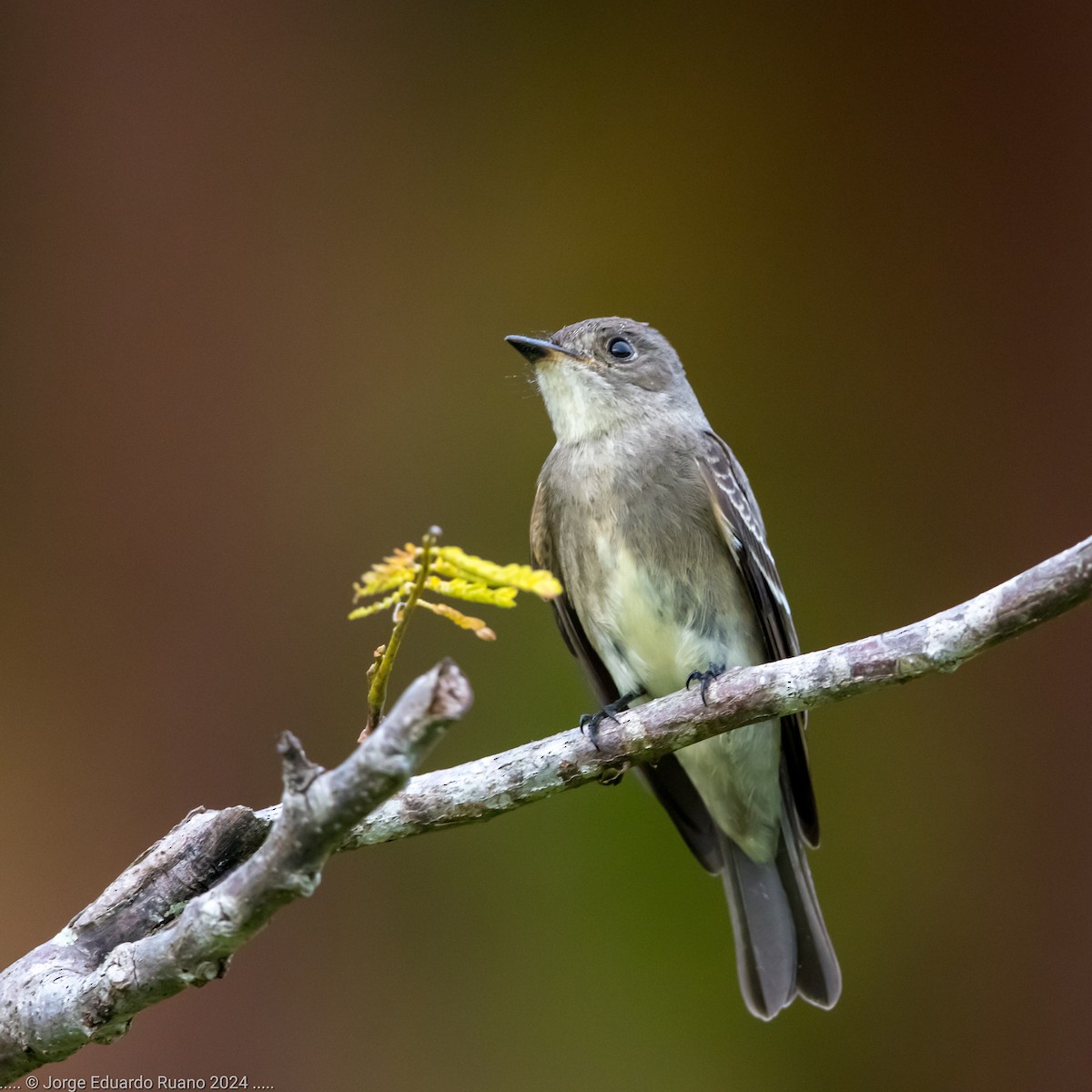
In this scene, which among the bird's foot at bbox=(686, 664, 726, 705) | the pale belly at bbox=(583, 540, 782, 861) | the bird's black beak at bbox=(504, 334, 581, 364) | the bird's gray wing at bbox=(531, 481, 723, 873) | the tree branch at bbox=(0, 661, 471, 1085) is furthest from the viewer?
the bird's gray wing at bbox=(531, 481, 723, 873)

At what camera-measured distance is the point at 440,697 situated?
1.73 meters

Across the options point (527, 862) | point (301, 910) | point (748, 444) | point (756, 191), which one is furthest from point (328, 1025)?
point (756, 191)

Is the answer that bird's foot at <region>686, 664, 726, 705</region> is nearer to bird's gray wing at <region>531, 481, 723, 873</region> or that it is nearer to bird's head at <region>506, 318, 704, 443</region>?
bird's gray wing at <region>531, 481, 723, 873</region>

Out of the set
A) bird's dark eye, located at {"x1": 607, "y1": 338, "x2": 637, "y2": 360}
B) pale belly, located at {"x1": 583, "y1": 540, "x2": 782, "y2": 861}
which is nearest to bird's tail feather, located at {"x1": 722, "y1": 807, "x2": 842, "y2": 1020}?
pale belly, located at {"x1": 583, "y1": 540, "x2": 782, "y2": 861}

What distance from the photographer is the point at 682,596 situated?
3695 millimetres

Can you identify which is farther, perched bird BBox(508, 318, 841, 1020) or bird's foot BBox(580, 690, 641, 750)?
perched bird BBox(508, 318, 841, 1020)

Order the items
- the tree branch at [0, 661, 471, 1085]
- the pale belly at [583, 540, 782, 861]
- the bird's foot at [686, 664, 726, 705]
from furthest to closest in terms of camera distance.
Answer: the pale belly at [583, 540, 782, 861] → the bird's foot at [686, 664, 726, 705] → the tree branch at [0, 661, 471, 1085]

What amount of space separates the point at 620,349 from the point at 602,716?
1.41 m

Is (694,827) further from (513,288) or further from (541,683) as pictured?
(513,288)

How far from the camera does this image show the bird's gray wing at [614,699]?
4027mm

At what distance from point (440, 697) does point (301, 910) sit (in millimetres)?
3685

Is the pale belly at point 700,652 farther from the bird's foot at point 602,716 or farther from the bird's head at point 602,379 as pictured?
the bird's head at point 602,379

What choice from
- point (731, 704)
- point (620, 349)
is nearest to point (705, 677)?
point (731, 704)

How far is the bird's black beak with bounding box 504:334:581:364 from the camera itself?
12.8ft
